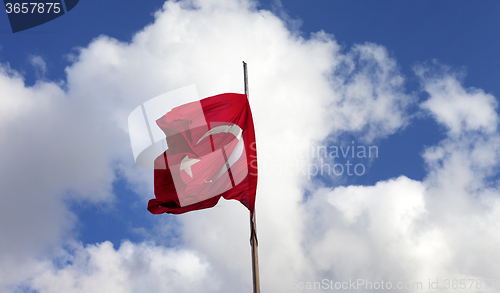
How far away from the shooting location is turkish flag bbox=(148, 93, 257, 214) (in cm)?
2656

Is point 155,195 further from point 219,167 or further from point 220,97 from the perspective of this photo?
point 220,97

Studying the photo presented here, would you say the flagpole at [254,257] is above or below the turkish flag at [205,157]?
below

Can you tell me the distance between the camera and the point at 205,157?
2834cm

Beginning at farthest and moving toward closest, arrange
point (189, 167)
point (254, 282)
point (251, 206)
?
point (189, 167) < point (251, 206) < point (254, 282)

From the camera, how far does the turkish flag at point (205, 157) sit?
1046 inches

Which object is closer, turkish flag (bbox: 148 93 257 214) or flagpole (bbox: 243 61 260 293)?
flagpole (bbox: 243 61 260 293)

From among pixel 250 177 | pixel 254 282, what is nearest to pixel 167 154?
pixel 250 177

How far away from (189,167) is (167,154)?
71.8 inches

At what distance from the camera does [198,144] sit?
28.0 m

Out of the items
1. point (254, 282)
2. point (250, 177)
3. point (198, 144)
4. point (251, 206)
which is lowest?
point (254, 282)

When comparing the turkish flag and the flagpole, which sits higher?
the turkish flag

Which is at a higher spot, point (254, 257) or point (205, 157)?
point (205, 157)

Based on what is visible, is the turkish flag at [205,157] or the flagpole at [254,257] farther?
the turkish flag at [205,157]

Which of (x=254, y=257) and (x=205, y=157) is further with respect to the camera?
(x=205, y=157)
